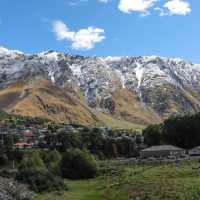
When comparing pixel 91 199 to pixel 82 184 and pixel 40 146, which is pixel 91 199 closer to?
pixel 82 184

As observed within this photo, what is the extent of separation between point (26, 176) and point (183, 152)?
61.3m

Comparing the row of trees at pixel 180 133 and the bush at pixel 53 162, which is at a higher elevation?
the row of trees at pixel 180 133

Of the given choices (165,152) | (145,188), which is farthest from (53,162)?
(145,188)

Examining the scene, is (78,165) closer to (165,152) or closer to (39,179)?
(39,179)

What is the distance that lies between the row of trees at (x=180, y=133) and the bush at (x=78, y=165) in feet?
192

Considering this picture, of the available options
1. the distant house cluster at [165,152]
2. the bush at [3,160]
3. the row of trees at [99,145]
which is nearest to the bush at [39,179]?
the bush at [3,160]

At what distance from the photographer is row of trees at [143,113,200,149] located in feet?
540

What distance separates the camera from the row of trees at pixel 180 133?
540 ft

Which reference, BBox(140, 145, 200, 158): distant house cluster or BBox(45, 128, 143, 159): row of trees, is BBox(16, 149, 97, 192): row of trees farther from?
BBox(45, 128, 143, 159): row of trees

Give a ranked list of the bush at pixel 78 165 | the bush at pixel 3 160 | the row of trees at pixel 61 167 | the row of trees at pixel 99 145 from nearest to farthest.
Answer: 1. the row of trees at pixel 61 167
2. the bush at pixel 78 165
3. the bush at pixel 3 160
4. the row of trees at pixel 99 145

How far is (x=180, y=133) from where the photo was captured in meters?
168

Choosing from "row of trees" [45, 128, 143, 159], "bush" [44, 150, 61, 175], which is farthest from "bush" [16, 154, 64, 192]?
"row of trees" [45, 128, 143, 159]

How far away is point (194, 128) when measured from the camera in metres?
164

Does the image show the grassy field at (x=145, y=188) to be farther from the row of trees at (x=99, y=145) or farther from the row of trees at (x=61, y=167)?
the row of trees at (x=99, y=145)
